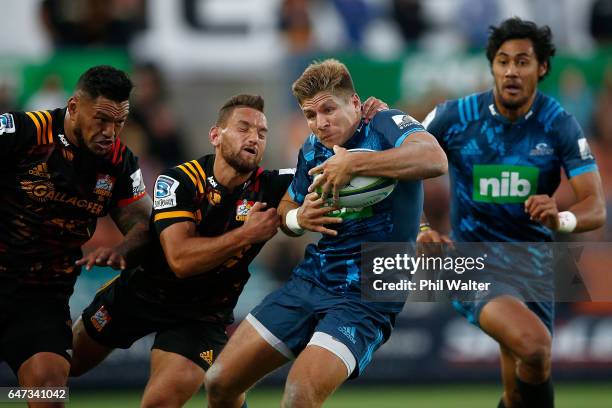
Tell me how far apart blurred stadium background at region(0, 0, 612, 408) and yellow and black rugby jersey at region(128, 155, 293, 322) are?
12.1ft

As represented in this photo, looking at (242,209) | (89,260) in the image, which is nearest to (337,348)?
(242,209)

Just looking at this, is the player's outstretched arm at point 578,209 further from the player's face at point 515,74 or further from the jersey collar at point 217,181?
the jersey collar at point 217,181

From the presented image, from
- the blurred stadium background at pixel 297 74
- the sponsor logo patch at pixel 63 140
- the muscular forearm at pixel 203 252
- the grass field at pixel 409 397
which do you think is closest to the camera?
the muscular forearm at pixel 203 252

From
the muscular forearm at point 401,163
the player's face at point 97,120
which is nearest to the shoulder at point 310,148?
the muscular forearm at point 401,163

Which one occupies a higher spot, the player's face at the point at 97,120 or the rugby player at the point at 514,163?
the player's face at the point at 97,120

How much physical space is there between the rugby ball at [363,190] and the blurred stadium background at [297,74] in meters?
4.79

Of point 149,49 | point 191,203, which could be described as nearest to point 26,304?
point 191,203

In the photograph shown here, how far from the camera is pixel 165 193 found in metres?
6.80

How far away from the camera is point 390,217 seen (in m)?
6.53

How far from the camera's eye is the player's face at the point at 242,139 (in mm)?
6820

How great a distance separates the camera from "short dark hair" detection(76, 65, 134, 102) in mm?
6734

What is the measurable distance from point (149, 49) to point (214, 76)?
3.52 ft

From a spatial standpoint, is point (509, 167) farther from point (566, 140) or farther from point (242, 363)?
point (242, 363)

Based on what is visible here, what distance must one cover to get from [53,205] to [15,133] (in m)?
0.55
